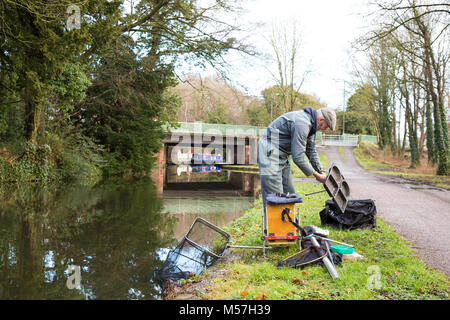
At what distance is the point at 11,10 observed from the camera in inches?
401

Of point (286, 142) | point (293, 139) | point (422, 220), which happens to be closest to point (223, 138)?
point (422, 220)

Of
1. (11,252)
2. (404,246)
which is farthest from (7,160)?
(404,246)

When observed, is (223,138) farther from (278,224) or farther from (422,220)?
(278,224)

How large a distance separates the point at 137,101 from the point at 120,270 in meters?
17.2

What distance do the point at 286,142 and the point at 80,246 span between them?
401 centimetres

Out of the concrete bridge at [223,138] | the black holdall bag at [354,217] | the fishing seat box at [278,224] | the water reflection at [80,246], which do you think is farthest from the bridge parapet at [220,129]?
the fishing seat box at [278,224]

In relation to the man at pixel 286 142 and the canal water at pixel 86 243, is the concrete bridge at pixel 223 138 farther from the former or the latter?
the man at pixel 286 142

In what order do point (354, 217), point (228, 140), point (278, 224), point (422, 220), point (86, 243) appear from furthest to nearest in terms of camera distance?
point (228, 140)
point (422, 220)
point (86, 243)
point (354, 217)
point (278, 224)

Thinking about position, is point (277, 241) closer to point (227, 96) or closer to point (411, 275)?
point (411, 275)

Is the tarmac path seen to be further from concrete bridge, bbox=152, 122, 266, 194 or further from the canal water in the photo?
concrete bridge, bbox=152, 122, 266, 194

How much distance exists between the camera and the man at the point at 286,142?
4707 mm

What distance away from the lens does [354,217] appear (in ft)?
19.8

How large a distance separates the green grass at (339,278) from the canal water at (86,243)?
1023 mm

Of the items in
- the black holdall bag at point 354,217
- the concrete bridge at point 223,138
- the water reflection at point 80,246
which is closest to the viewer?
the water reflection at point 80,246
